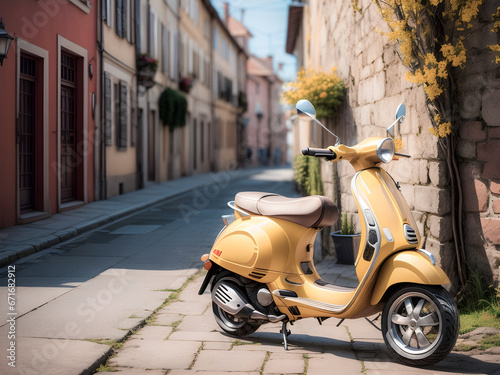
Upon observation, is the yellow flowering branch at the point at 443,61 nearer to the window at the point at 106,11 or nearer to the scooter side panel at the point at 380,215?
the scooter side panel at the point at 380,215

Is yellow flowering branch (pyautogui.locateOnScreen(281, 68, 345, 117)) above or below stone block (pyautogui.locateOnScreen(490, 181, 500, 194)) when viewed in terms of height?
above

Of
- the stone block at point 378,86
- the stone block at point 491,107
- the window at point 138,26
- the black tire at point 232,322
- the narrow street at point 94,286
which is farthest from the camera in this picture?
the window at point 138,26

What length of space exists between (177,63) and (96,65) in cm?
1103

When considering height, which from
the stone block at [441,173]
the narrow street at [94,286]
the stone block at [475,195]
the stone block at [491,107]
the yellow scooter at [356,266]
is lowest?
the narrow street at [94,286]

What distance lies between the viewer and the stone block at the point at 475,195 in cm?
489

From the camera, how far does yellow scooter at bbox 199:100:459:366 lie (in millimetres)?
3730

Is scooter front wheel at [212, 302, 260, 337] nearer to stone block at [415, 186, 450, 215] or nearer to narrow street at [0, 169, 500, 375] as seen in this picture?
narrow street at [0, 169, 500, 375]

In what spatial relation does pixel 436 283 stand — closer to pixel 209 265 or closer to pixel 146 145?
pixel 209 265

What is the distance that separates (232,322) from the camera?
15.3 feet

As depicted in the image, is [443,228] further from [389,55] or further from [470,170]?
[389,55]

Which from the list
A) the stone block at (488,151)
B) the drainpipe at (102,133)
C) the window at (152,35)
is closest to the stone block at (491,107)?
the stone block at (488,151)

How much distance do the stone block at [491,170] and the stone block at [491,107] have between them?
0.29 metres

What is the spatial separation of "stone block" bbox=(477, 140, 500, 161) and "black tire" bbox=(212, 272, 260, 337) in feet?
6.79

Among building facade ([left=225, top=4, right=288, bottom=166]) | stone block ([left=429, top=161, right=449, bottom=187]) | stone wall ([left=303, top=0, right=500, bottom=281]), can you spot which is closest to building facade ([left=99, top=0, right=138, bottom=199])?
stone wall ([left=303, top=0, right=500, bottom=281])
